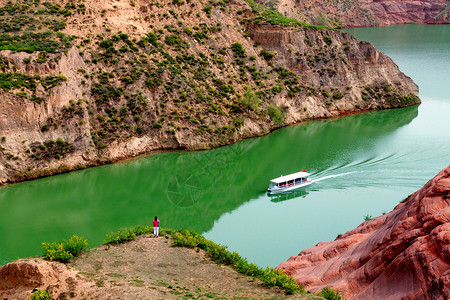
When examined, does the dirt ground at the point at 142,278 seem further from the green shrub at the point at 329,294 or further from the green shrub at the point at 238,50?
the green shrub at the point at 238,50

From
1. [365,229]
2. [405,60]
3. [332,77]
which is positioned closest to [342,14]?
[405,60]

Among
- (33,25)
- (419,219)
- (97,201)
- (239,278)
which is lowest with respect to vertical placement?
(97,201)

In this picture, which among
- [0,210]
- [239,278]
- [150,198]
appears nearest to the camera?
[239,278]

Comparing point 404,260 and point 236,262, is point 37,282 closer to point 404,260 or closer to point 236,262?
point 236,262

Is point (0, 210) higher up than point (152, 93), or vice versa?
point (152, 93)

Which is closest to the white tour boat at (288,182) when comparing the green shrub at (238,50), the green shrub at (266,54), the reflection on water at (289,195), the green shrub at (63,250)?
the reflection on water at (289,195)

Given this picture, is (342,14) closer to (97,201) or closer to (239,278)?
(97,201)

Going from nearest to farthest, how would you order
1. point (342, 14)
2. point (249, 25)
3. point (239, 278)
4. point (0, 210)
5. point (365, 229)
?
point (239, 278) → point (365, 229) → point (0, 210) → point (249, 25) → point (342, 14)
